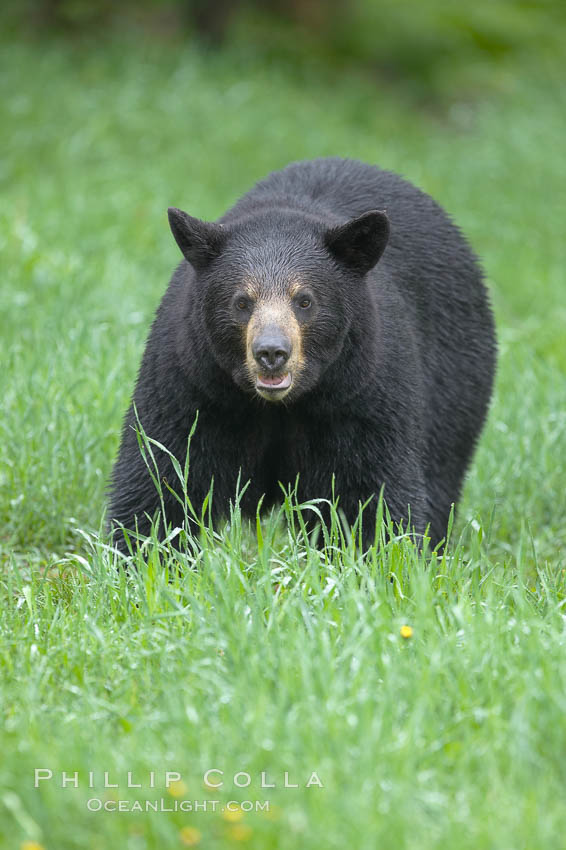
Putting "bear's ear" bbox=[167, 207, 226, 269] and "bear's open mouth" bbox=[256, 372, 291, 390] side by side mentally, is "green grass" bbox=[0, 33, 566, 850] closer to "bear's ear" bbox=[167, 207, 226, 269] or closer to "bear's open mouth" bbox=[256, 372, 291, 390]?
"bear's open mouth" bbox=[256, 372, 291, 390]

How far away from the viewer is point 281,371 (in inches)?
151

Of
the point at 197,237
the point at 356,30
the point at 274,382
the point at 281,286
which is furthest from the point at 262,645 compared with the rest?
the point at 356,30

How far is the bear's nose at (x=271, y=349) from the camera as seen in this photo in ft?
12.4

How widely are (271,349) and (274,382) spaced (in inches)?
5.0

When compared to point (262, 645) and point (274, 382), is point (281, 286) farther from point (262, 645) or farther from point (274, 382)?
point (262, 645)

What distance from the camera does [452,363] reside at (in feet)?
17.3

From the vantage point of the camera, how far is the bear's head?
3.94 metres

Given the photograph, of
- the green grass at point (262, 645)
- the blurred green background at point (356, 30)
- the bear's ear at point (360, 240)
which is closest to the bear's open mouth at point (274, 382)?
the green grass at point (262, 645)

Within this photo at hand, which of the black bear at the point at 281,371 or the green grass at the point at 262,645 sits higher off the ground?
the black bear at the point at 281,371

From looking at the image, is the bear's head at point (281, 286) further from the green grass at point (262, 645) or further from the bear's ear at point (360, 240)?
the green grass at point (262, 645)

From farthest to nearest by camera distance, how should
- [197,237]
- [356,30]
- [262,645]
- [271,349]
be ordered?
[356,30] < [197,237] < [271,349] < [262,645]

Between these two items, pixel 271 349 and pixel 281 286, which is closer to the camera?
pixel 271 349

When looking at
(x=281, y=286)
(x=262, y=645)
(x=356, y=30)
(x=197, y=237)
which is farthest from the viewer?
(x=356, y=30)

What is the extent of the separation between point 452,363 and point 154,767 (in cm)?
299
